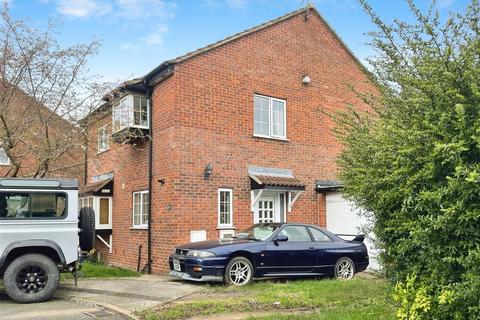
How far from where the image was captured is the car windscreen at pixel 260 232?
11930 mm

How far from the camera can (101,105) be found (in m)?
14.6

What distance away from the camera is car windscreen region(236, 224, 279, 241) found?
11930 mm

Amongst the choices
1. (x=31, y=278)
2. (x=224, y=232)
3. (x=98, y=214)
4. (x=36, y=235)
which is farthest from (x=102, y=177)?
(x=31, y=278)

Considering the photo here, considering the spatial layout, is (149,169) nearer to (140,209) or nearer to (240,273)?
(140,209)

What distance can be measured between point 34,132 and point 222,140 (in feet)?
17.2

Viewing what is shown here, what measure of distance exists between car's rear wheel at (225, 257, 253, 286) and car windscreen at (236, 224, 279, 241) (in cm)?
81

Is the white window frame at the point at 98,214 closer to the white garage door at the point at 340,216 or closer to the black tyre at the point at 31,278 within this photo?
the white garage door at the point at 340,216

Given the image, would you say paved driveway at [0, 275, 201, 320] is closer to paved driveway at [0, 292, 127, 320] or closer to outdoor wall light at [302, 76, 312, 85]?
paved driveway at [0, 292, 127, 320]

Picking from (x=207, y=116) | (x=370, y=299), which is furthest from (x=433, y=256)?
(x=207, y=116)

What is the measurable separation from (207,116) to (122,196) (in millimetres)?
4771

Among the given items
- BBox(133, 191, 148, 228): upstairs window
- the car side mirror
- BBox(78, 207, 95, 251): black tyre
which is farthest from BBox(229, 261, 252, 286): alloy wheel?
BBox(133, 191, 148, 228): upstairs window

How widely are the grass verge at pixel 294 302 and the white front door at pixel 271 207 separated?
4469 mm

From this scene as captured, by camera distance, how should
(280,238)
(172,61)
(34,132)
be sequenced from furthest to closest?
1. (34,132)
2. (172,61)
3. (280,238)

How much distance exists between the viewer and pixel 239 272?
11164 millimetres
